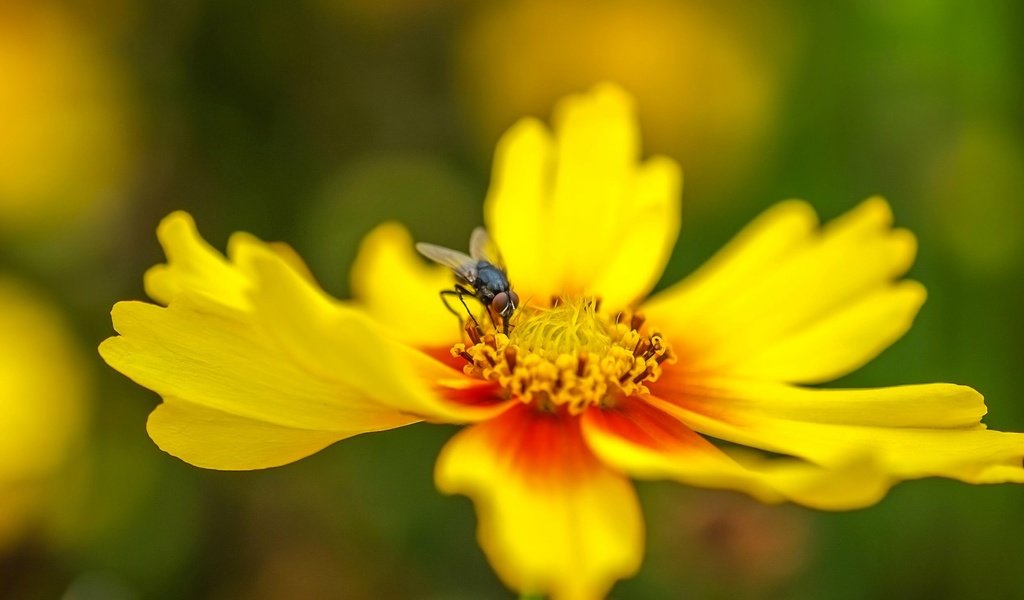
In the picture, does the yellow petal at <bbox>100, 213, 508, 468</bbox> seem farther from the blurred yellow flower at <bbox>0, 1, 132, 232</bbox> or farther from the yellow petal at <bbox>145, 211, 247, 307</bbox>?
the blurred yellow flower at <bbox>0, 1, 132, 232</bbox>

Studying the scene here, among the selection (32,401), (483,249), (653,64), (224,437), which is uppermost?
(653,64)

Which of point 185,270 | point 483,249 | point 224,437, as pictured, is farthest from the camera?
point 483,249

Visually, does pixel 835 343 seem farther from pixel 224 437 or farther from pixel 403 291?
pixel 224 437

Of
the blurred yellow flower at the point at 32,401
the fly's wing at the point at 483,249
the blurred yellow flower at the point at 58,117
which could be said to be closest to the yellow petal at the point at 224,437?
the fly's wing at the point at 483,249

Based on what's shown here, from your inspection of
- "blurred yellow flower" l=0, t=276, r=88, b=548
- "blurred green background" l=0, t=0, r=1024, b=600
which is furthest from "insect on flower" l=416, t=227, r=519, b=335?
"blurred yellow flower" l=0, t=276, r=88, b=548

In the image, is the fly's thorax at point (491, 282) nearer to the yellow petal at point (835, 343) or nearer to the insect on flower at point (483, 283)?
the insect on flower at point (483, 283)

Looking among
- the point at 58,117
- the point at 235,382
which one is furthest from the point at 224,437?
the point at 58,117
